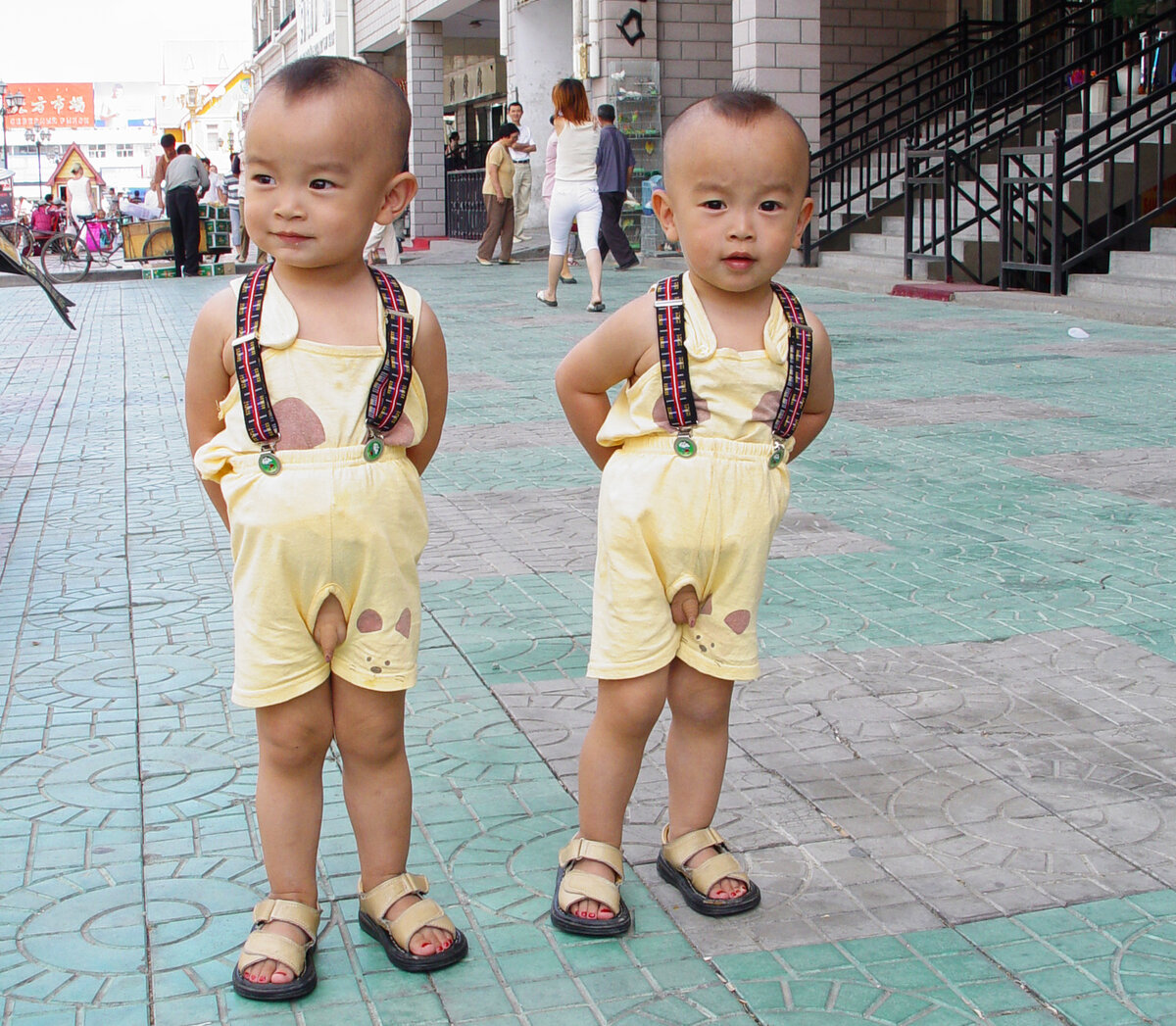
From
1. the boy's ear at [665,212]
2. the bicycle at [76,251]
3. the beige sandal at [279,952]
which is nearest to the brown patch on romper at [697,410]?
the boy's ear at [665,212]

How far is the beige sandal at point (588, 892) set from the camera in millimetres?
2342

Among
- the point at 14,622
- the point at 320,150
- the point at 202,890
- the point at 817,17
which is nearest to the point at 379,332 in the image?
the point at 320,150

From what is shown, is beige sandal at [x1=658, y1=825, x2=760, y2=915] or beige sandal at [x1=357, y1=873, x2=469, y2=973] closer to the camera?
beige sandal at [x1=357, y1=873, x2=469, y2=973]

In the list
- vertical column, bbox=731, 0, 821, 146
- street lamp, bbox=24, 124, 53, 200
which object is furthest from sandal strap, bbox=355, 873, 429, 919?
street lamp, bbox=24, 124, 53, 200

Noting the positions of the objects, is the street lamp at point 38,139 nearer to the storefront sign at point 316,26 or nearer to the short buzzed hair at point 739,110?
the storefront sign at point 316,26

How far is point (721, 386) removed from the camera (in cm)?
230

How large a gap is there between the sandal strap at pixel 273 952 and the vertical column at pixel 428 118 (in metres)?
27.9

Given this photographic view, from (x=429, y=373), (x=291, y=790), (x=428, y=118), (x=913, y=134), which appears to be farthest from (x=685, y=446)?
(x=428, y=118)

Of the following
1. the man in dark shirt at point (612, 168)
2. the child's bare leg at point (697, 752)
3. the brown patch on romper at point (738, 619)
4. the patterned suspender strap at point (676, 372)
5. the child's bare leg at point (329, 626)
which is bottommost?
the child's bare leg at point (697, 752)

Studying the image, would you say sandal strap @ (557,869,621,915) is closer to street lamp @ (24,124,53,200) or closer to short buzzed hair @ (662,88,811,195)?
short buzzed hair @ (662,88,811,195)

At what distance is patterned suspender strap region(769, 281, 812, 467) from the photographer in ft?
7.70

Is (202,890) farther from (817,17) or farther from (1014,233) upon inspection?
(817,17)

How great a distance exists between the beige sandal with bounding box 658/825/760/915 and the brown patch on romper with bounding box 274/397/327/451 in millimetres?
961

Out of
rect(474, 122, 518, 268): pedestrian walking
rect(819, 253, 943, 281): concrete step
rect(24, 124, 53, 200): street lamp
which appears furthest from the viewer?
rect(24, 124, 53, 200): street lamp
